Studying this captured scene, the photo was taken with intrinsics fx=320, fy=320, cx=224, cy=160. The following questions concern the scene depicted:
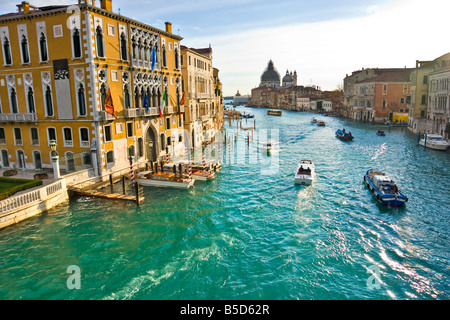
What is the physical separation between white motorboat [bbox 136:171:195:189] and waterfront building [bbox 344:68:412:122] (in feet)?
227

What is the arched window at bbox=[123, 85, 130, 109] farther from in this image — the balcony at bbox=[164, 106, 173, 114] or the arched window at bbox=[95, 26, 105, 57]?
the balcony at bbox=[164, 106, 173, 114]

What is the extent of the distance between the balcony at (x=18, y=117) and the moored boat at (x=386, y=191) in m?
26.8

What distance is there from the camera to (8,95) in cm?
2667

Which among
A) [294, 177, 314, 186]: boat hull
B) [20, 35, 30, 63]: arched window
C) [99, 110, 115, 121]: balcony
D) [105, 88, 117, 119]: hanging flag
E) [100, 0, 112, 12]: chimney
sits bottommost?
[294, 177, 314, 186]: boat hull

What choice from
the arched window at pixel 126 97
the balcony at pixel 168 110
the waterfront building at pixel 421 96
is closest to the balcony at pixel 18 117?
the arched window at pixel 126 97

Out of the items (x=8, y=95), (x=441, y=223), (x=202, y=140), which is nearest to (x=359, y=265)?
(x=441, y=223)

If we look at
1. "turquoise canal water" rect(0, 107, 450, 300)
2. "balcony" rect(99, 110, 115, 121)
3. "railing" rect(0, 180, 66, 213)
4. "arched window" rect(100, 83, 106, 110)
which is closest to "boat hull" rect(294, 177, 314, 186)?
"turquoise canal water" rect(0, 107, 450, 300)

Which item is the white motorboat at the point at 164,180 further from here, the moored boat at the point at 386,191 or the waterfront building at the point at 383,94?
the waterfront building at the point at 383,94

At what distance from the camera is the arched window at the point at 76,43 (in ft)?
76.6

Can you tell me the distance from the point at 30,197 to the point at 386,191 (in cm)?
2252

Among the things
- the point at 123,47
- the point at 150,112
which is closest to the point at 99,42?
the point at 123,47

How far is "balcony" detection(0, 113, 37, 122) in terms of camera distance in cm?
2596

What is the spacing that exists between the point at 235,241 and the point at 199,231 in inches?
90.9
